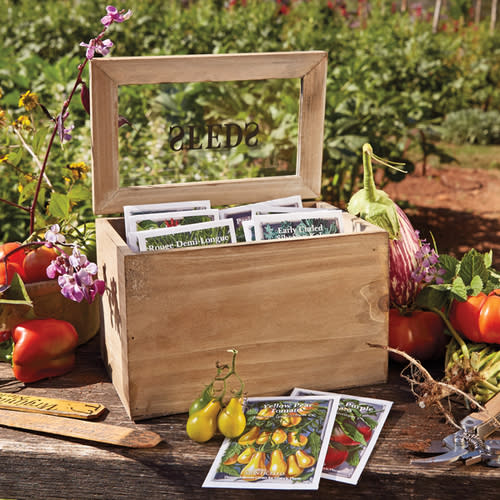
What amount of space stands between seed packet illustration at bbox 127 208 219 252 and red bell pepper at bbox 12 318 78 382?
0.65ft

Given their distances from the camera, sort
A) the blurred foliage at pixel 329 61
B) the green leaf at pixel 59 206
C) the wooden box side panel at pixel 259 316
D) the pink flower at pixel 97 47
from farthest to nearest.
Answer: the blurred foliage at pixel 329 61, the green leaf at pixel 59 206, the pink flower at pixel 97 47, the wooden box side panel at pixel 259 316

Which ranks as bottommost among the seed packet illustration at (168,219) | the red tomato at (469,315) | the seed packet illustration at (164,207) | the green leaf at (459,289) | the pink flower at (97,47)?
the red tomato at (469,315)

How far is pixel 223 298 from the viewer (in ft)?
3.57

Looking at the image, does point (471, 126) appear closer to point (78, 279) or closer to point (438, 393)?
point (438, 393)

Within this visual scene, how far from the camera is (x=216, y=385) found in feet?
3.68

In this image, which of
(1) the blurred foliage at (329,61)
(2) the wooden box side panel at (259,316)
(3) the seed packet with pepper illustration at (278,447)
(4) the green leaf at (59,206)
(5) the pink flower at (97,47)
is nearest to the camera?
(3) the seed packet with pepper illustration at (278,447)

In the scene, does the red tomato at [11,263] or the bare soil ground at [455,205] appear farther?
the bare soil ground at [455,205]

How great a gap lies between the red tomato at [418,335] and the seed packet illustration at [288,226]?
218 mm

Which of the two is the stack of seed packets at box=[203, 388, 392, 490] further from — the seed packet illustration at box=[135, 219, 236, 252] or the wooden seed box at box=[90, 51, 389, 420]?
the seed packet illustration at box=[135, 219, 236, 252]

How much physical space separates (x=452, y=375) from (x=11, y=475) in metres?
0.68

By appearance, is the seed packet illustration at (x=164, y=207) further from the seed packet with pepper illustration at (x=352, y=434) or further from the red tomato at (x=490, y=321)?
the red tomato at (x=490, y=321)

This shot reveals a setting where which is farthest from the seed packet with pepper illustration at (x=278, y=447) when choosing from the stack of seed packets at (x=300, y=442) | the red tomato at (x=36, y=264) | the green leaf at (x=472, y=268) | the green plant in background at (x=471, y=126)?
the green plant in background at (x=471, y=126)

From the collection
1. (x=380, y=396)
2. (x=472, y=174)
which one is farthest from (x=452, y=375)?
(x=472, y=174)

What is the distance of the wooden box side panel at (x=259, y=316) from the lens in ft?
3.48
